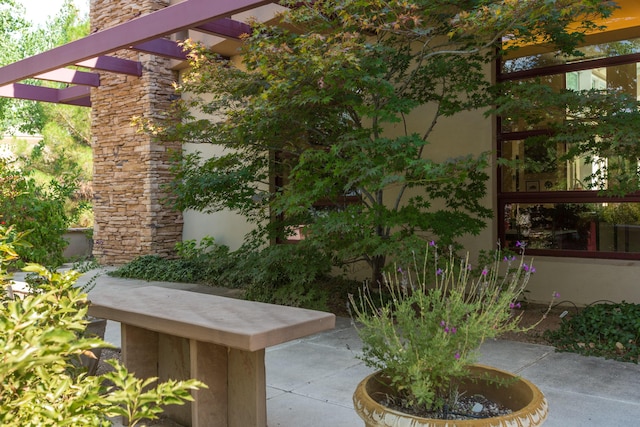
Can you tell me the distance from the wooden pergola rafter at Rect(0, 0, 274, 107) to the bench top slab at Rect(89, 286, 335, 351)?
4132 mm

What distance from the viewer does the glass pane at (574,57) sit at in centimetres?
710

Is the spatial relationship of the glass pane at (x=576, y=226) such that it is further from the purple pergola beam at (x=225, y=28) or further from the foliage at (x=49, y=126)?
the foliage at (x=49, y=126)

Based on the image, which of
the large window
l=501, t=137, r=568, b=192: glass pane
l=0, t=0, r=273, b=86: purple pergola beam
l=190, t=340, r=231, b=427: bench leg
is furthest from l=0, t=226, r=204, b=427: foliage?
l=501, t=137, r=568, b=192: glass pane

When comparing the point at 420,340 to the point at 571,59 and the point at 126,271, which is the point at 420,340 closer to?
the point at 571,59

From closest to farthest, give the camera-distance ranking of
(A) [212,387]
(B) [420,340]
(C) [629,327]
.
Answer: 1. (B) [420,340]
2. (A) [212,387]
3. (C) [629,327]

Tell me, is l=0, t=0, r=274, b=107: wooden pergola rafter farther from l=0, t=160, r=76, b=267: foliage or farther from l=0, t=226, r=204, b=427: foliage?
l=0, t=226, r=204, b=427: foliage

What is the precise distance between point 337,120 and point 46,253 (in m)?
3.33

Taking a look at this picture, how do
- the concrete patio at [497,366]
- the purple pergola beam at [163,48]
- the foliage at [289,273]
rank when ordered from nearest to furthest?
the concrete patio at [497,366] → the foliage at [289,273] → the purple pergola beam at [163,48]

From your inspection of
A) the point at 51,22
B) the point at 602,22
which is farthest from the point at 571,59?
the point at 51,22

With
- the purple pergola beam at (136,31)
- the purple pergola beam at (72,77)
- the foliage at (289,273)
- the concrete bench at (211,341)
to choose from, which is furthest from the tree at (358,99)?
the purple pergola beam at (72,77)

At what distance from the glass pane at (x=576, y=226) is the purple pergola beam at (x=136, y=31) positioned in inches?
170

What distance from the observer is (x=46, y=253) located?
5.62 meters

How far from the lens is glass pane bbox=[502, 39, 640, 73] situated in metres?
7.10

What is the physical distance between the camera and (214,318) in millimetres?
3359
